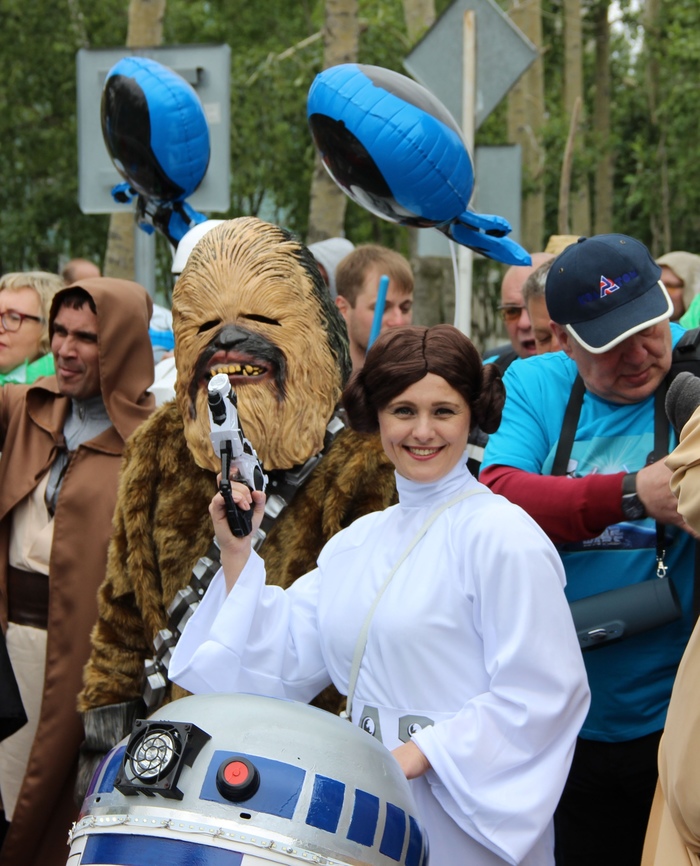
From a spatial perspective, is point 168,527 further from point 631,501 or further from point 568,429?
point 631,501

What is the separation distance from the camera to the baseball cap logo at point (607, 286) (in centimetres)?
329

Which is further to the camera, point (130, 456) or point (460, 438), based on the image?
point (130, 456)

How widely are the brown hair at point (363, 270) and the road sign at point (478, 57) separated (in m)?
0.77

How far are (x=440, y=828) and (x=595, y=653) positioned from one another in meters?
0.78

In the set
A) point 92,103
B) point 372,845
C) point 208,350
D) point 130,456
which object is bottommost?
point 372,845

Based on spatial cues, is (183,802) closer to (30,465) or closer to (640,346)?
(640,346)

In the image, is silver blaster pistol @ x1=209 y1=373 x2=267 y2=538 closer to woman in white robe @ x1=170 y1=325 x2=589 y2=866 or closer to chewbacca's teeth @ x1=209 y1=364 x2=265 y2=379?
woman in white robe @ x1=170 y1=325 x2=589 y2=866

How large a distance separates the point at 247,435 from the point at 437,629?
38.8 inches

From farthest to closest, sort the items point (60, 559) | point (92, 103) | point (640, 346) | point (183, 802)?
point (92, 103)
point (60, 559)
point (640, 346)
point (183, 802)

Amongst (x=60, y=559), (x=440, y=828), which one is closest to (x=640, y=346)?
(x=440, y=828)

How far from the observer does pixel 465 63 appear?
18.0ft

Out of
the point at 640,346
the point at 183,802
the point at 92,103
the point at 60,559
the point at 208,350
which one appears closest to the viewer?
the point at 183,802

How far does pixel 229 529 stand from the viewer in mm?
3059

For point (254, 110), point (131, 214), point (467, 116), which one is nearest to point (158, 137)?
point (467, 116)
